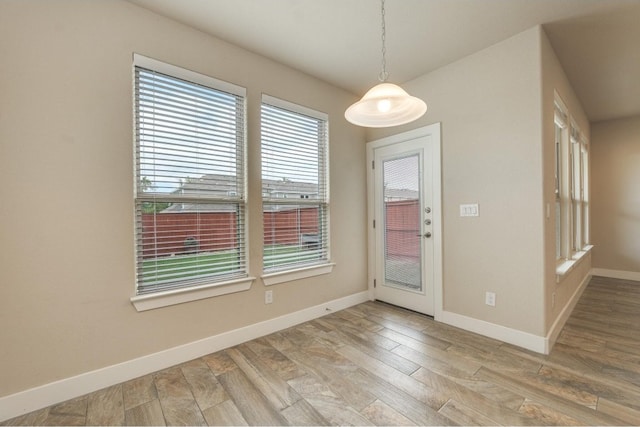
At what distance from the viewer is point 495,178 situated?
2.51m

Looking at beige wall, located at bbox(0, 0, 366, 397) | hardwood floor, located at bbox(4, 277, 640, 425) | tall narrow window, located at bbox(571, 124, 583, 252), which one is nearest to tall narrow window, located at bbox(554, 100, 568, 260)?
tall narrow window, located at bbox(571, 124, 583, 252)

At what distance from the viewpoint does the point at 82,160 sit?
5.97 ft

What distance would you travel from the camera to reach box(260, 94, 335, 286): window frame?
106 inches

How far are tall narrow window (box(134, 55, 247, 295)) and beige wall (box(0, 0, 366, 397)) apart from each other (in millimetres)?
102

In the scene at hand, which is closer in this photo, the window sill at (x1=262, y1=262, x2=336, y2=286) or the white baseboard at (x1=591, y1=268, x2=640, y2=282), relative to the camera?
the window sill at (x1=262, y1=262, x2=336, y2=286)

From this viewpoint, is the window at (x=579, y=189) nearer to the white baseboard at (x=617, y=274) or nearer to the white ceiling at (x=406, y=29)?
the white baseboard at (x=617, y=274)

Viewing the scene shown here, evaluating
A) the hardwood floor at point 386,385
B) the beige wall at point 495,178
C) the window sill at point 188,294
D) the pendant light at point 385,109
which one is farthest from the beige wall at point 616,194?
the window sill at point 188,294

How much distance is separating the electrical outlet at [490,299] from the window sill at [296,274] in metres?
1.56

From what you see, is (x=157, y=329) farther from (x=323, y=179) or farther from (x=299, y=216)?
(x=323, y=179)

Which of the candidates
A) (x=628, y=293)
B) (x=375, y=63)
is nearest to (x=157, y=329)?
(x=375, y=63)

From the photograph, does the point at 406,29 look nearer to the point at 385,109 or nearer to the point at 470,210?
the point at 385,109

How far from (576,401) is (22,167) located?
3.61 metres

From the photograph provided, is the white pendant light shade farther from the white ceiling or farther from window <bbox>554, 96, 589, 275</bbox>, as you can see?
window <bbox>554, 96, 589, 275</bbox>

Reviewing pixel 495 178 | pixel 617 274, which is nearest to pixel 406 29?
pixel 495 178
